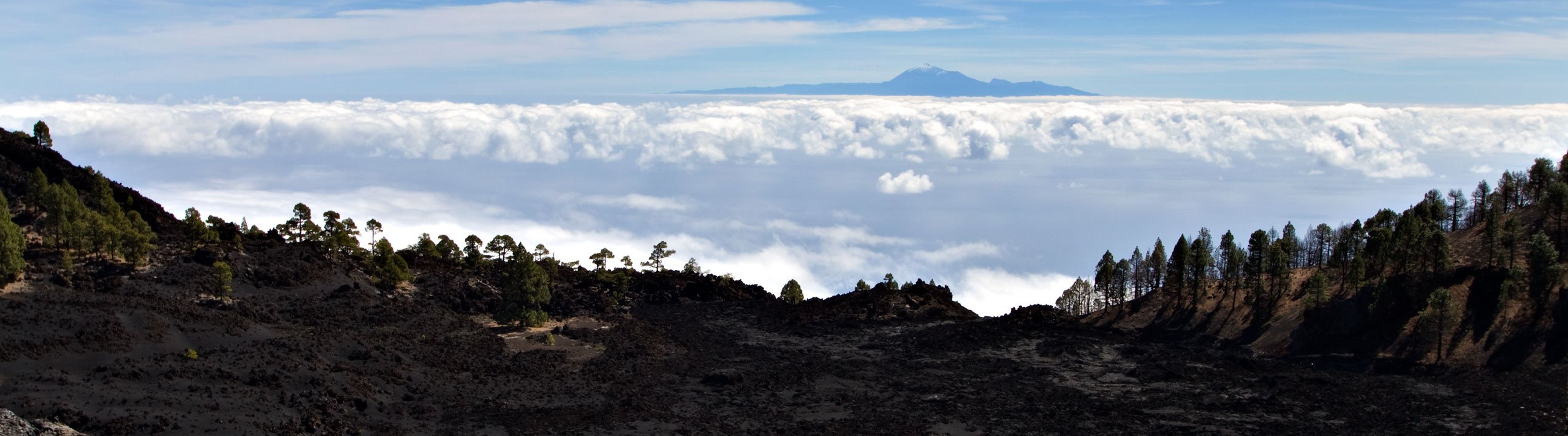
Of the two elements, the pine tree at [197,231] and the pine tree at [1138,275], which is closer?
the pine tree at [197,231]

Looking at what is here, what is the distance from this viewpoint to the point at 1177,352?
219 feet

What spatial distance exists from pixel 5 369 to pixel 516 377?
79.1ft

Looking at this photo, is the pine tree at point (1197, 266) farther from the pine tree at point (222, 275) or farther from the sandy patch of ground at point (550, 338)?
the pine tree at point (222, 275)

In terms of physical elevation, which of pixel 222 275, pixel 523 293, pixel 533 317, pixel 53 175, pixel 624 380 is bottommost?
pixel 624 380

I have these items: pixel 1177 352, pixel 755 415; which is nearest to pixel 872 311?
pixel 1177 352

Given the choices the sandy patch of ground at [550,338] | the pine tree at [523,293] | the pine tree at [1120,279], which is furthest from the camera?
the pine tree at [1120,279]

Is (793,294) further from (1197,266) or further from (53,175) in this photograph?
(53,175)

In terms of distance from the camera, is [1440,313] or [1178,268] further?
[1178,268]

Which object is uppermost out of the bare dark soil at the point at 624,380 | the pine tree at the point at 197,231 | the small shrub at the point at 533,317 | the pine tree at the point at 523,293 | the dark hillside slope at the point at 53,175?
the dark hillside slope at the point at 53,175

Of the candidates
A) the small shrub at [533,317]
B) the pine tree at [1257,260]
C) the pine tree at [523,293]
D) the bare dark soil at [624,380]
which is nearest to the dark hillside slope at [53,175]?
the bare dark soil at [624,380]

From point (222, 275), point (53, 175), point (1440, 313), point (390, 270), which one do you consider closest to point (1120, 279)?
point (1440, 313)

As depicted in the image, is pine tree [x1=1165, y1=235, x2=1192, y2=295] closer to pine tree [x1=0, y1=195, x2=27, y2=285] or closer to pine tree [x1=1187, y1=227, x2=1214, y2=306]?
pine tree [x1=1187, y1=227, x2=1214, y2=306]

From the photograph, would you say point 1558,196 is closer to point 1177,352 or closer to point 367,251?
point 1177,352

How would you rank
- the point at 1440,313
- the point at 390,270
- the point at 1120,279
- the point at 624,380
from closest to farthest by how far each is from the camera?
1. the point at 624,380
2. the point at 1440,313
3. the point at 390,270
4. the point at 1120,279
